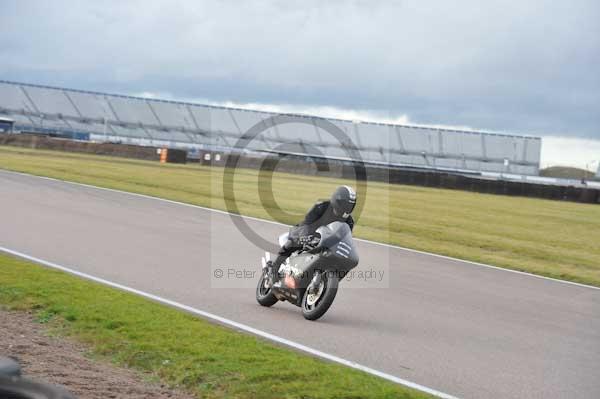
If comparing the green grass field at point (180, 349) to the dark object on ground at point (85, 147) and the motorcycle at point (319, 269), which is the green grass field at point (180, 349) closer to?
the motorcycle at point (319, 269)

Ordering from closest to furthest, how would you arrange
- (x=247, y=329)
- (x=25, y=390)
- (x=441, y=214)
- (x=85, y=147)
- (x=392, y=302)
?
(x=25, y=390), (x=247, y=329), (x=392, y=302), (x=441, y=214), (x=85, y=147)

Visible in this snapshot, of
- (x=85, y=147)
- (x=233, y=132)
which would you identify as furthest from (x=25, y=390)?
(x=233, y=132)

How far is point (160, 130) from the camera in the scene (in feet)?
263

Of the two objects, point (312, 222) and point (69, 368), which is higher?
point (312, 222)

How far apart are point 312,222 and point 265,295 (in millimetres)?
1313

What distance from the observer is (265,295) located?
10719 millimetres

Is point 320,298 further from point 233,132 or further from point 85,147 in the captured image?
point 233,132

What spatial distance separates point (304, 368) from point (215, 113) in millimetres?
73459

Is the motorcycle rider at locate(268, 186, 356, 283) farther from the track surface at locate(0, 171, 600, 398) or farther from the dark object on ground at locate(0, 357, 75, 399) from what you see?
the dark object on ground at locate(0, 357, 75, 399)

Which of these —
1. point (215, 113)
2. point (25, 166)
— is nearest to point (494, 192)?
point (25, 166)

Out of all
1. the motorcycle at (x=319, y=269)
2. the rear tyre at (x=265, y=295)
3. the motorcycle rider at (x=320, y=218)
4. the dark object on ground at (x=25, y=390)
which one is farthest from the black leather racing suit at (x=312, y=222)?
the dark object on ground at (x=25, y=390)

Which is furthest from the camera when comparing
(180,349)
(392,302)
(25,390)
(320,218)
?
(392,302)

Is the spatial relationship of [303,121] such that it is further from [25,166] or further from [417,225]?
[417,225]

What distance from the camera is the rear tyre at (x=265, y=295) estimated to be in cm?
1060
